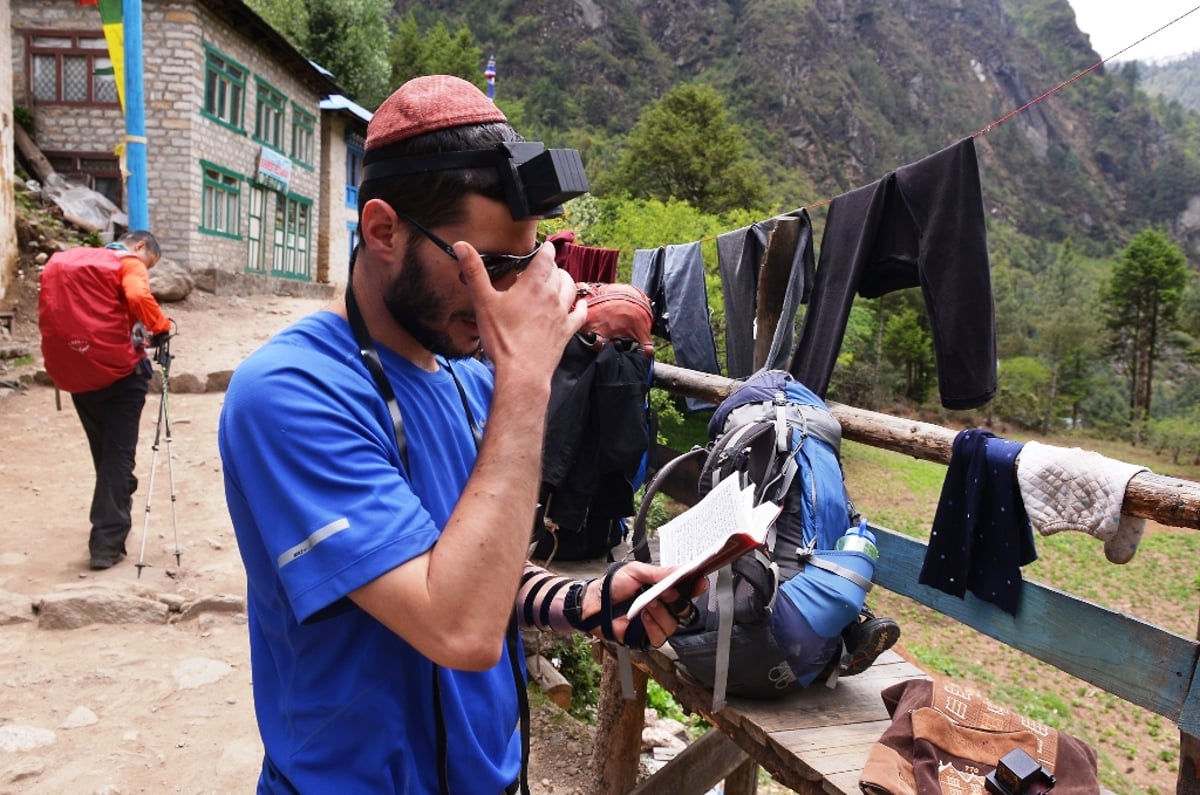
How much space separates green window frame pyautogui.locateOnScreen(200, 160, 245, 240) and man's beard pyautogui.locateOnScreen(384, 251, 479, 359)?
61.1ft

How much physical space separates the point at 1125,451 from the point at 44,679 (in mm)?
39133

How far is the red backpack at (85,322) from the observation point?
17.6 feet

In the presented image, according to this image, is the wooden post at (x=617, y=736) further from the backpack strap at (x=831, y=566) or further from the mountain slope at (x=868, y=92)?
the mountain slope at (x=868, y=92)

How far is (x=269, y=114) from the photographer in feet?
69.6

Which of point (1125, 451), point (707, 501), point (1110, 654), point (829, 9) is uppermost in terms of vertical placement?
point (829, 9)

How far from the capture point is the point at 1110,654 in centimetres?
244

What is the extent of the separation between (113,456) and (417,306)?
5.22 metres

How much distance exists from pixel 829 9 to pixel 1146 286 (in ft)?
268

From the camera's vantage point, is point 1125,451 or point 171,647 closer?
point 171,647

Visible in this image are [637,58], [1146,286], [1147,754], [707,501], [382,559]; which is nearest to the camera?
[382,559]

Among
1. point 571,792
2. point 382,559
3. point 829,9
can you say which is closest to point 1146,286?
point 571,792

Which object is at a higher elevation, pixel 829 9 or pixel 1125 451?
pixel 829 9

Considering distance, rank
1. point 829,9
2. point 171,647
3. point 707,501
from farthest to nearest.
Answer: point 829,9 → point 171,647 → point 707,501

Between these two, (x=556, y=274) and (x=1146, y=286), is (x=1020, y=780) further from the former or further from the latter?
(x=1146, y=286)
